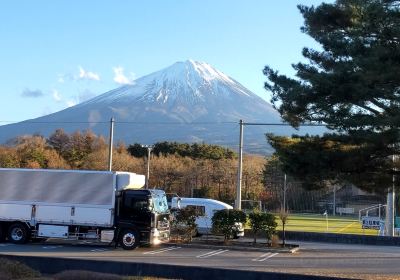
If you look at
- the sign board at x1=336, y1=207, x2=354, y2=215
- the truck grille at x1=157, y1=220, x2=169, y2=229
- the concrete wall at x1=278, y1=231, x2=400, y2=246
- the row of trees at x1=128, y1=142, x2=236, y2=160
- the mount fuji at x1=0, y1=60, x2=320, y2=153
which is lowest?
the concrete wall at x1=278, y1=231, x2=400, y2=246

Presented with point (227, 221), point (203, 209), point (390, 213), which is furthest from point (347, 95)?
point (390, 213)

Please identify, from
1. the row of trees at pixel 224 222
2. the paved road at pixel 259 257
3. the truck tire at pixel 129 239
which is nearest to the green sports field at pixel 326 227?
the row of trees at pixel 224 222

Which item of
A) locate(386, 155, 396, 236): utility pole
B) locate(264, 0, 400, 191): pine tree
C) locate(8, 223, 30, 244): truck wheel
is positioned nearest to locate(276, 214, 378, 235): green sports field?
locate(386, 155, 396, 236): utility pole

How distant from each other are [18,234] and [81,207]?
303cm

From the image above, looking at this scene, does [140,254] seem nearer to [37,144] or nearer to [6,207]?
[6,207]

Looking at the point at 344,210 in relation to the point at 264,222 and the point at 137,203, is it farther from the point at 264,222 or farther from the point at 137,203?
the point at 137,203

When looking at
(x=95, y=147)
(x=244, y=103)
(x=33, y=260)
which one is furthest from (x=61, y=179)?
(x=244, y=103)

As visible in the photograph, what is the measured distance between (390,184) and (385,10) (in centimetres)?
465

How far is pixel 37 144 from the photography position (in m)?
60.6

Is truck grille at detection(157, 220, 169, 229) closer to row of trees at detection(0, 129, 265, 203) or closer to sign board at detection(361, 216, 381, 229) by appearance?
sign board at detection(361, 216, 381, 229)

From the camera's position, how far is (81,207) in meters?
23.7

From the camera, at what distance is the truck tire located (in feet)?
76.0

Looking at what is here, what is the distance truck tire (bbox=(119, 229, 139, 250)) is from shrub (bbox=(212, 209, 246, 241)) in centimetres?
400

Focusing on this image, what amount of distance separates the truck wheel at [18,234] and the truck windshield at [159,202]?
17.8 feet
